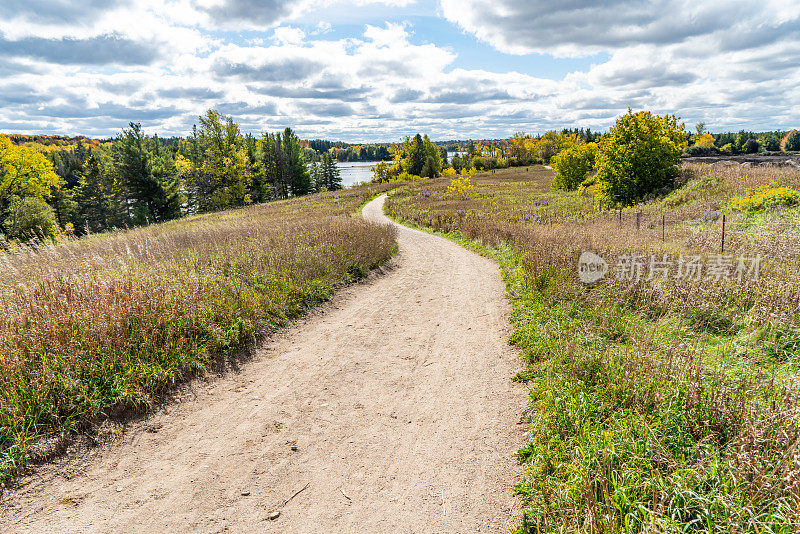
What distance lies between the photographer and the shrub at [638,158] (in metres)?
25.2

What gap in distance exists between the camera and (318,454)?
13.9 feet

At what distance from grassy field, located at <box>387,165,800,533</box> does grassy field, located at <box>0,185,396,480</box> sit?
489 cm

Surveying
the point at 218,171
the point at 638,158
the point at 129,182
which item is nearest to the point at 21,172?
the point at 129,182

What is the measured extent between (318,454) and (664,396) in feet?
12.4

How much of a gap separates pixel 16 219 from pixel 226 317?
34.6m

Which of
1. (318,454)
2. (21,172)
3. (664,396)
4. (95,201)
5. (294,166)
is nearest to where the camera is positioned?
(664,396)

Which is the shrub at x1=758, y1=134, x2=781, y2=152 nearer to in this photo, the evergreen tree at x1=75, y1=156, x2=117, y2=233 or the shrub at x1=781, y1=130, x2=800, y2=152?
the shrub at x1=781, y1=130, x2=800, y2=152

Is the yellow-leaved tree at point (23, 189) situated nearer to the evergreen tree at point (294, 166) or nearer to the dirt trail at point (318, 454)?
the dirt trail at point (318, 454)

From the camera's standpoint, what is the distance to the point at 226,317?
6.89 m

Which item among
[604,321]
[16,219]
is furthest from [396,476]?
[16,219]

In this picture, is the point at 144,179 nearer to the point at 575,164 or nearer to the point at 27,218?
the point at 27,218

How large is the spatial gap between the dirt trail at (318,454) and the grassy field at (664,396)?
56 cm

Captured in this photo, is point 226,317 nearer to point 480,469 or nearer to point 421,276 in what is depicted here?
point 480,469

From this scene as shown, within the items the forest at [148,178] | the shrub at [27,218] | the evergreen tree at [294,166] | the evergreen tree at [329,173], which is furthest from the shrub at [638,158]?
the evergreen tree at [329,173]
